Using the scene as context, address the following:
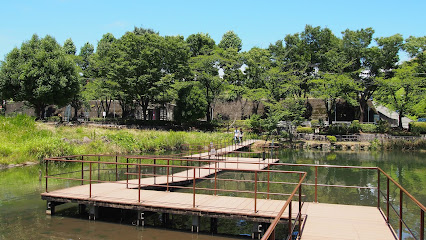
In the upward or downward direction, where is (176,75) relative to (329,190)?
upward

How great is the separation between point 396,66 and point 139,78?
3247 cm

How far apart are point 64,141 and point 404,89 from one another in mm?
37756

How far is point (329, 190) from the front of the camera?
55.4 ft

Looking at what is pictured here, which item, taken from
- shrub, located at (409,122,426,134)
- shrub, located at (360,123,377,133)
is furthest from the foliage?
shrub, located at (409,122,426,134)

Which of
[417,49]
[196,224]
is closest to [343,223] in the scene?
[196,224]

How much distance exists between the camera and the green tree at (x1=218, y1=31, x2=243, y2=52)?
2923 inches

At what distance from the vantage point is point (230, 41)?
74.5 metres

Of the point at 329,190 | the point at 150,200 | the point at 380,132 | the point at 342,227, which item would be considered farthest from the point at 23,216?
the point at 380,132

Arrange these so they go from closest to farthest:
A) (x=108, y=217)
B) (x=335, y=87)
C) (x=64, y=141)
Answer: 1. (x=108, y=217)
2. (x=64, y=141)
3. (x=335, y=87)

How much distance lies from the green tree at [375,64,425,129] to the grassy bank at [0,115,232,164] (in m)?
22.1

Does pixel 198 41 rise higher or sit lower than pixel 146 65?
higher

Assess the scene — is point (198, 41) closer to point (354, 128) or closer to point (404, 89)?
point (354, 128)

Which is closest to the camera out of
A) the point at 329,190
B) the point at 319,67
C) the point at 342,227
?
the point at 342,227

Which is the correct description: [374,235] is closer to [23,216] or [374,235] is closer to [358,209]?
[358,209]
